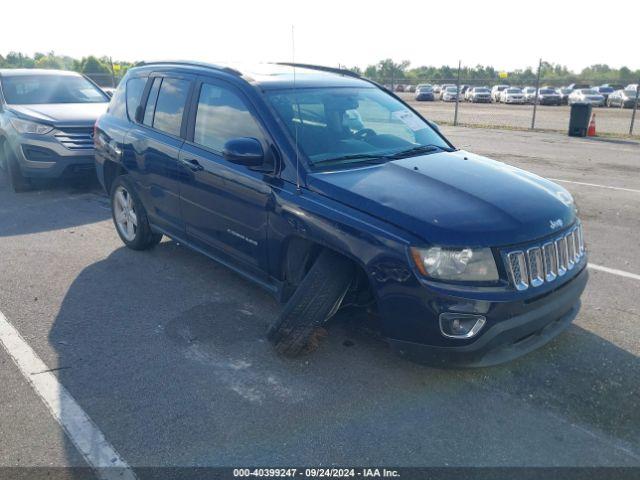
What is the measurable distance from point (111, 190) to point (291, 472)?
171 inches

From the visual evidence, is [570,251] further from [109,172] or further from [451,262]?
[109,172]

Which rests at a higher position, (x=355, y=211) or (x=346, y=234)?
(x=355, y=211)

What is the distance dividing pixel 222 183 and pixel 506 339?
91.9 inches

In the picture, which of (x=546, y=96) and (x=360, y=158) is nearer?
(x=360, y=158)

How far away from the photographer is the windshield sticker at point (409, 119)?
4.87m

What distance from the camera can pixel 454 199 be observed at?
11.6ft

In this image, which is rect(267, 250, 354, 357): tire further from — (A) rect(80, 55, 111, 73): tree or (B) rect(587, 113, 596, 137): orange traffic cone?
(A) rect(80, 55, 111, 73): tree

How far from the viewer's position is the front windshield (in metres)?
4.10

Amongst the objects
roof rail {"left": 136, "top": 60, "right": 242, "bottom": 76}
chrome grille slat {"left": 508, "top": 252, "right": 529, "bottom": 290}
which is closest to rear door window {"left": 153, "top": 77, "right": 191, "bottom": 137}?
roof rail {"left": 136, "top": 60, "right": 242, "bottom": 76}

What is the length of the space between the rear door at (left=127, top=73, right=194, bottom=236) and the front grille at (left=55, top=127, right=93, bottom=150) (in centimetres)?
338

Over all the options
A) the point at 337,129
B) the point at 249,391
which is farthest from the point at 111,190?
the point at 249,391

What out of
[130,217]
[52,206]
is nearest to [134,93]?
[130,217]

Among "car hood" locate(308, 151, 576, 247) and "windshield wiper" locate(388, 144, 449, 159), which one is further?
"windshield wiper" locate(388, 144, 449, 159)

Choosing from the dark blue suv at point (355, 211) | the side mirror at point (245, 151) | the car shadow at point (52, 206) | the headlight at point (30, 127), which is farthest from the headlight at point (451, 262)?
the headlight at point (30, 127)
